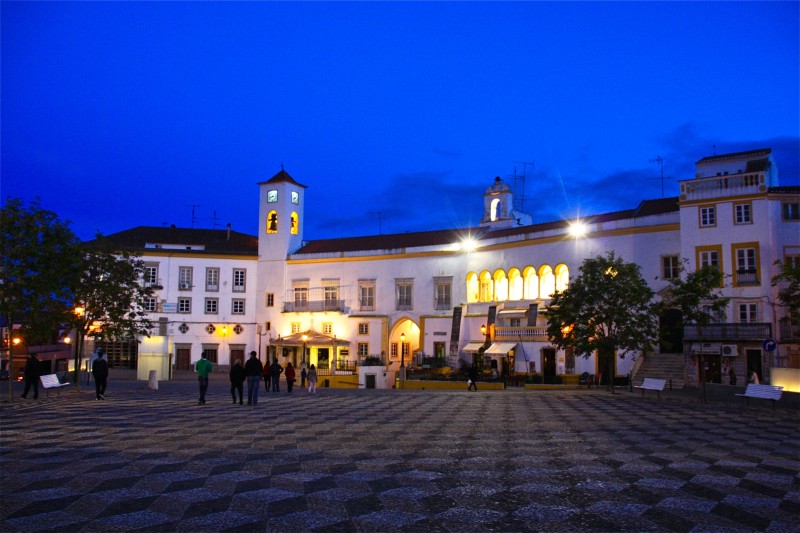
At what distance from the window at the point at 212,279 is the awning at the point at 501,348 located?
23.7 metres

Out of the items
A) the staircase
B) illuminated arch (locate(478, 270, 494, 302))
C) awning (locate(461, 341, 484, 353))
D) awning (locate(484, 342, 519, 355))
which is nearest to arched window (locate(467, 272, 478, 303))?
illuminated arch (locate(478, 270, 494, 302))

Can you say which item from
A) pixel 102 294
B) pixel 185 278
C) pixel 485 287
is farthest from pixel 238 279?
pixel 102 294

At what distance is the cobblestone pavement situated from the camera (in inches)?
297

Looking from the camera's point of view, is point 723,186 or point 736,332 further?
point 723,186

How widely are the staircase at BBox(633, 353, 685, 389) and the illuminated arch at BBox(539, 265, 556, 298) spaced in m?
8.19

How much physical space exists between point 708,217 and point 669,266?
339cm

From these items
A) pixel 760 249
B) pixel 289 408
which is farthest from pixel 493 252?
pixel 289 408

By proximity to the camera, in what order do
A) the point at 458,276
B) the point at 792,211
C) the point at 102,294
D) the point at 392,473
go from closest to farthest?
1. the point at 392,473
2. the point at 102,294
3. the point at 792,211
4. the point at 458,276

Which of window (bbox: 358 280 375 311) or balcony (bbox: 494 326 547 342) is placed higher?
window (bbox: 358 280 375 311)

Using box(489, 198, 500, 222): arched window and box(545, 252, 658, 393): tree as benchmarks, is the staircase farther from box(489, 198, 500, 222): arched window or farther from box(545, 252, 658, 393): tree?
box(489, 198, 500, 222): arched window

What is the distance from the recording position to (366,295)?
52.4 metres

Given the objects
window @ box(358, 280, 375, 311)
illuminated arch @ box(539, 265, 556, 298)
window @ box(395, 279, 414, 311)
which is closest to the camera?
illuminated arch @ box(539, 265, 556, 298)

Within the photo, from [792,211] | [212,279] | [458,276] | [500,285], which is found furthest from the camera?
[212,279]

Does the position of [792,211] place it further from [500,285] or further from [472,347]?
[472,347]
